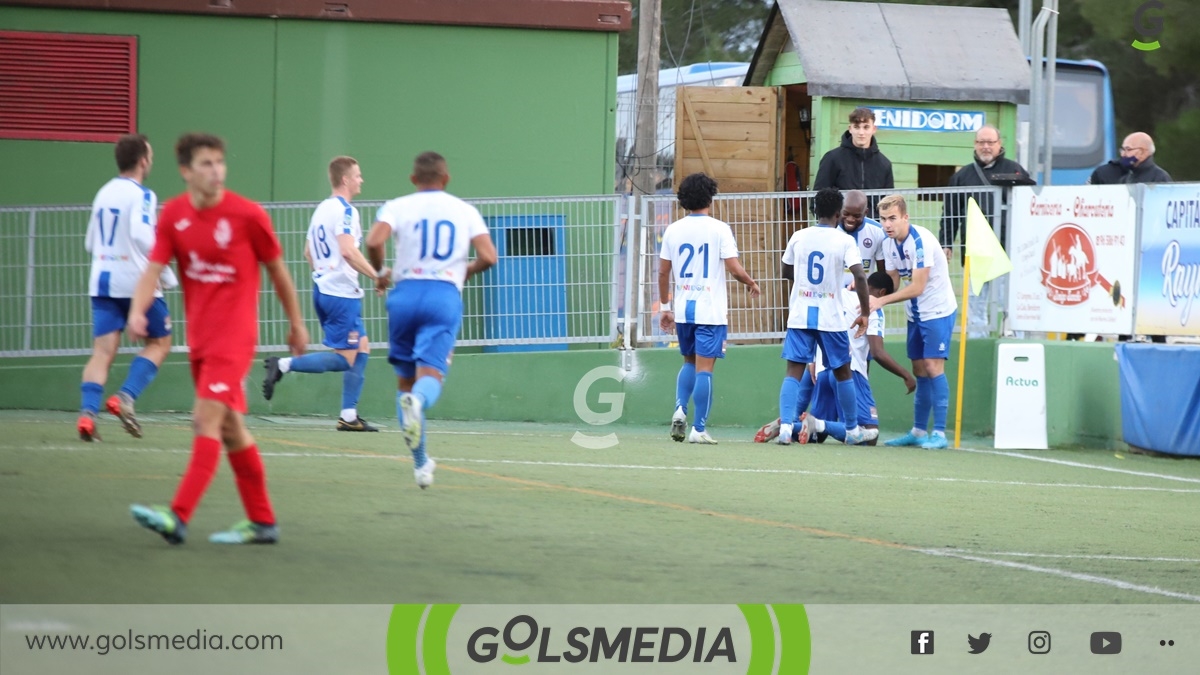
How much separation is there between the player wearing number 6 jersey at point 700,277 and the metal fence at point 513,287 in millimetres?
2341

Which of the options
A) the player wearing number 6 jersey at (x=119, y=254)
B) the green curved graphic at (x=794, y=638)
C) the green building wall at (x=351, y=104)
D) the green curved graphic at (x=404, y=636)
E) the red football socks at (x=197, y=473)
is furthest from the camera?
the green building wall at (x=351, y=104)

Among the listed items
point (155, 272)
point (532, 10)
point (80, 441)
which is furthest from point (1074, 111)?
point (155, 272)

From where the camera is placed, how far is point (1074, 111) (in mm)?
25719

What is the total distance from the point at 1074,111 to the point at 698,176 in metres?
15.2

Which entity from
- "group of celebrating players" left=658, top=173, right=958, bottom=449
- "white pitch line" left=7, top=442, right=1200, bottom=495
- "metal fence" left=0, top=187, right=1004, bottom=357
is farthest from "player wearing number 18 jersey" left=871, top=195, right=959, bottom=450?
"white pitch line" left=7, top=442, right=1200, bottom=495

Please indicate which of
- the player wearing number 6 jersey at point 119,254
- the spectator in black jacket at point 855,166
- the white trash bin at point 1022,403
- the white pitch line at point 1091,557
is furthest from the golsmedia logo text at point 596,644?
the spectator in black jacket at point 855,166

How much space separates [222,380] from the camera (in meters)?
6.37

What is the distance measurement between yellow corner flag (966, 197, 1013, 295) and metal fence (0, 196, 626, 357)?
323 centimetres

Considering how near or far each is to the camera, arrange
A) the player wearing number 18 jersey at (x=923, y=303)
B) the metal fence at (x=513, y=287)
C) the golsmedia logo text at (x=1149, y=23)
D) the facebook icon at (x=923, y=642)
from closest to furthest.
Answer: the facebook icon at (x=923, y=642) → the player wearing number 18 jersey at (x=923, y=303) → the metal fence at (x=513, y=287) → the golsmedia logo text at (x=1149, y=23)

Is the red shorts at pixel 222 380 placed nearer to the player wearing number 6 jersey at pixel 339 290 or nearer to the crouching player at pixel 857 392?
the player wearing number 6 jersey at pixel 339 290

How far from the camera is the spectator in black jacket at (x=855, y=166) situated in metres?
15.0

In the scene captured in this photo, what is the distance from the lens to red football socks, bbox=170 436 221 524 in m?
6.34

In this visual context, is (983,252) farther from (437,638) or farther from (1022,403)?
(437,638)

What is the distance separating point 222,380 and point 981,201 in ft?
33.8
